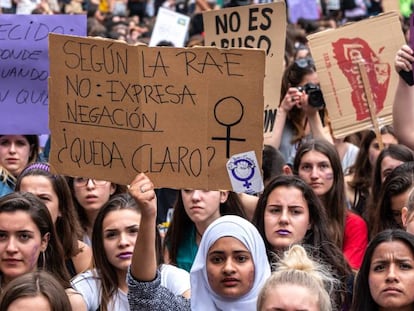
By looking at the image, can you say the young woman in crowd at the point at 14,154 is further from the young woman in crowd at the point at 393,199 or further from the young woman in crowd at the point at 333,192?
the young woman in crowd at the point at 393,199

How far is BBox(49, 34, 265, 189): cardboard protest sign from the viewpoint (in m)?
5.88

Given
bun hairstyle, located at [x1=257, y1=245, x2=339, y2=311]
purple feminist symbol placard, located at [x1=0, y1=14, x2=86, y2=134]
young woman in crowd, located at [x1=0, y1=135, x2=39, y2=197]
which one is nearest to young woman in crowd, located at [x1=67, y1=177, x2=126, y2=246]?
purple feminist symbol placard, located at [x1=0, y1=14, x2=86, y2=134]

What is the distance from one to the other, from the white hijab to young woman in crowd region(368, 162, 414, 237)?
1.70 metres

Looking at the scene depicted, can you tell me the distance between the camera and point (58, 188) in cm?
741

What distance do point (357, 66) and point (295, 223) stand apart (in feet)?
8.98

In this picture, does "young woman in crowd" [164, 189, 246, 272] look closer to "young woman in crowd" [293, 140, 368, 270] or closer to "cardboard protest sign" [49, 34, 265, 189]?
"young woman in crowd" [293, 140, 368, 270]

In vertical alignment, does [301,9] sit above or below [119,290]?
above

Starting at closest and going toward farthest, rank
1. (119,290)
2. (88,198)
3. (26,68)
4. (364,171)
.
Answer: (119,290), (88,198), (26,68), (364,171)

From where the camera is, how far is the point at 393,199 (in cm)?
761

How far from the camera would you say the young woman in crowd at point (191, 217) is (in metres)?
7.43

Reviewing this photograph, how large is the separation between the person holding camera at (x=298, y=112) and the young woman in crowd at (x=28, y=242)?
2.92 metres

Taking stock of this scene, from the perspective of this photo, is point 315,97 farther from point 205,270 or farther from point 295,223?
point 205,270

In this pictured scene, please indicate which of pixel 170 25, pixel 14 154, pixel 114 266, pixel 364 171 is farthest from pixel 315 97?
pixel 170 25

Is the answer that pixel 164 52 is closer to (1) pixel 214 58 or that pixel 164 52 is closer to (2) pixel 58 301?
(1) pixel 214 58
